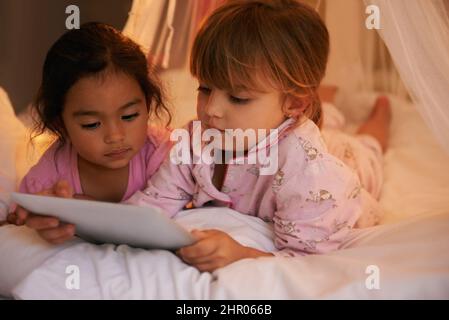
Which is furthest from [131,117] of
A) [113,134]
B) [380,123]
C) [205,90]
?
[380,123]

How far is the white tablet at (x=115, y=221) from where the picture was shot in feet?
3.45

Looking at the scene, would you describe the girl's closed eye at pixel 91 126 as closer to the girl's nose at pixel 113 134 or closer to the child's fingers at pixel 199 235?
the girl's nose at pixel 113 134

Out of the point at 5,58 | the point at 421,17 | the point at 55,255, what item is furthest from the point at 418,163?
the point at 5,58

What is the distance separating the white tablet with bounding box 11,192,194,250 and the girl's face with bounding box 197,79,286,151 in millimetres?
267

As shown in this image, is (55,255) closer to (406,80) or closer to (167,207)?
(167,207)

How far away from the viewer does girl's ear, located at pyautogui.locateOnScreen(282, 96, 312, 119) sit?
1.32 metres

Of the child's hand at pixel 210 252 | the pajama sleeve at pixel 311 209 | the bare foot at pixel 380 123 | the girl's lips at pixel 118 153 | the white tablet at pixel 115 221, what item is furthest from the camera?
the bare foot at pixel 380 123

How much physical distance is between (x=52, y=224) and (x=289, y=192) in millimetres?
482

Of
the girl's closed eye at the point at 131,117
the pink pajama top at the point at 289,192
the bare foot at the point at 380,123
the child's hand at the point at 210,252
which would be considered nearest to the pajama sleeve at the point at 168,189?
the pink pajama top at the point at 289,192

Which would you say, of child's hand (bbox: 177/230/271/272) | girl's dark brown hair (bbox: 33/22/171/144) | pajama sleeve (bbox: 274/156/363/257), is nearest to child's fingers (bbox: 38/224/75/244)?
child's hand (bbox: 177/230/271/272)

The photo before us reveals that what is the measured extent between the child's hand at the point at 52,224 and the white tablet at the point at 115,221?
15 mm

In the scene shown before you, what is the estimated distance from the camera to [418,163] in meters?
1.80

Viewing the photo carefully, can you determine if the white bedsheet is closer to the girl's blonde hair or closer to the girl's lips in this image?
the girl's lips
